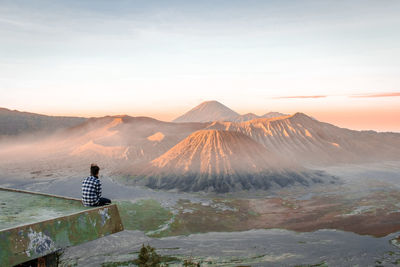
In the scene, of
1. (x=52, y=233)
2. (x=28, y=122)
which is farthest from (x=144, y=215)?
(x=28, y=122)

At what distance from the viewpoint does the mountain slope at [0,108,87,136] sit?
8319 cm

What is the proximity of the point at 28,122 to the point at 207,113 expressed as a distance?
8459 centimetres

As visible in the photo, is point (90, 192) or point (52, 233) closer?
point (52, 233)

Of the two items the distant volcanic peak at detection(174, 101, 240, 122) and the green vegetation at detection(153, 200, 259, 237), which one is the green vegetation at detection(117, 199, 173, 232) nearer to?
the green vegetation at detection(153, 200, 259, 237)

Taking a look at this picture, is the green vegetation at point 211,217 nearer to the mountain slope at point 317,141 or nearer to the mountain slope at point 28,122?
the mountain slope at point 317,141

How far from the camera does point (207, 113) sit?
157 m

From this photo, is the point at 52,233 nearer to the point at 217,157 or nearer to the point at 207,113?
the point at 217,157

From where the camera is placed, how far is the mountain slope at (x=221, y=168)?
29203 mm

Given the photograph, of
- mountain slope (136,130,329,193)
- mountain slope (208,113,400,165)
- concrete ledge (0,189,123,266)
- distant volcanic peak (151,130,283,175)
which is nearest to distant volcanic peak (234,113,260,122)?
mountain slope (208,113,400,165)

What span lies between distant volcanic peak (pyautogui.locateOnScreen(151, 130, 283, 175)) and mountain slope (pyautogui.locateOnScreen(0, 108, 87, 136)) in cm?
6325

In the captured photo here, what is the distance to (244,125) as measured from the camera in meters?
60.5

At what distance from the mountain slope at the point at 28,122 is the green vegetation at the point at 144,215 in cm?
7116

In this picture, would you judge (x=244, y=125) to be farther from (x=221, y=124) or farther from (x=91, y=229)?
(x=91, y=229)

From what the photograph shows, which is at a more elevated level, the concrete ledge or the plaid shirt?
the plaid shirt
